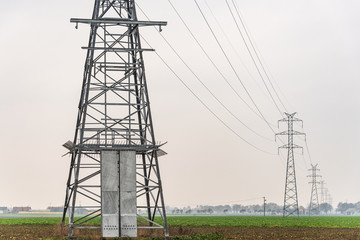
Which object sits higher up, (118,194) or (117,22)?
(117,22)

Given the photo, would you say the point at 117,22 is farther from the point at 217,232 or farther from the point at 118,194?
the point at 217,232

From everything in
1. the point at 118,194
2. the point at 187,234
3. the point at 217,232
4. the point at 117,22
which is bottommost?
the point at 217,232

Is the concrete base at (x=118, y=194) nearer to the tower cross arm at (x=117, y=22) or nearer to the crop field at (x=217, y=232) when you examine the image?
the crop field at (x=217, y=232)

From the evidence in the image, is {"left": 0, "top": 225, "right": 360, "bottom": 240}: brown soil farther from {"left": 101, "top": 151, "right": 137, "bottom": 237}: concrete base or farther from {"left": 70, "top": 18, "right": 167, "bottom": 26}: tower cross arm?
{"left": 70, "top": 18, "right": 167, "bottom": 26}: tower cross arm

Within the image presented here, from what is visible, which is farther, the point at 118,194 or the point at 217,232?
the point at 217,232

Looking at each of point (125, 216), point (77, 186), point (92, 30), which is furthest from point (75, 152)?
point (92, 30)

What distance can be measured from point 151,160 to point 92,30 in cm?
859

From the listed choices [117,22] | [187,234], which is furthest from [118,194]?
[117,22]

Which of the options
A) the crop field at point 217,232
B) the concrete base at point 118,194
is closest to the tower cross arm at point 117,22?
the concrete base at point 118,194

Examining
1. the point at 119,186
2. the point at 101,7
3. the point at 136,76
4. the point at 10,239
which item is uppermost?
the point at 101,7

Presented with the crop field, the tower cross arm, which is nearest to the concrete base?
the crop field

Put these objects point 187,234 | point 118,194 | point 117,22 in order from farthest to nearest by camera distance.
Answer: point 187,234 → point 117,22 → point 118,194

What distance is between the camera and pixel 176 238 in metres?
33.8

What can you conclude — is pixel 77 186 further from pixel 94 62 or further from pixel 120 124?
pixel 94 62
